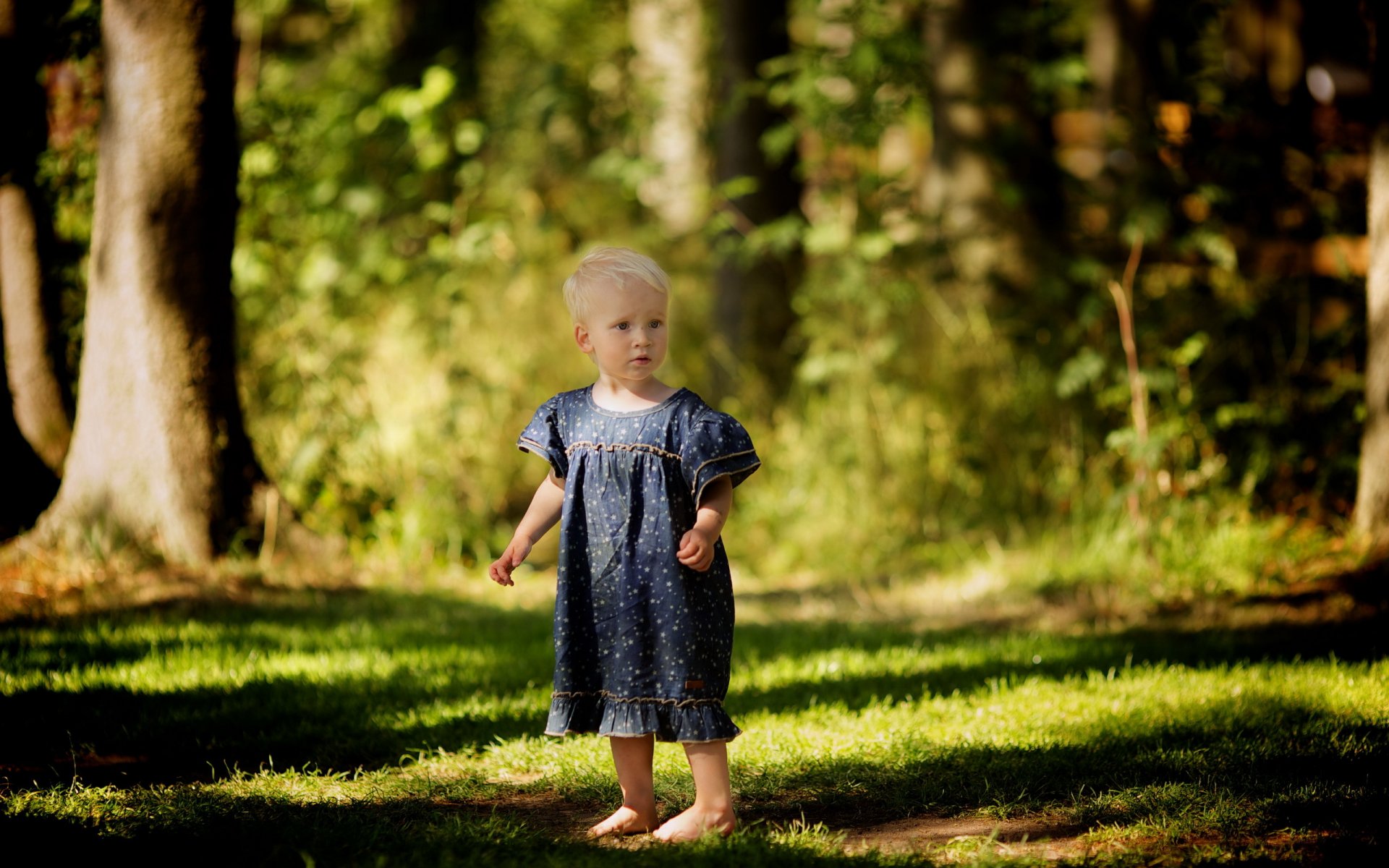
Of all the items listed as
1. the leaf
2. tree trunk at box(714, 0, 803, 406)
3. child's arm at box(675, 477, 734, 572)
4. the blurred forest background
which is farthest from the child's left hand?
tree trunk at box(714, 0, 803, 406)

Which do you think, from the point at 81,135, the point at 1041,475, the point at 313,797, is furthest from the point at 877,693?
the point at 81,135

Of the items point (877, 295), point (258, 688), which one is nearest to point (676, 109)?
point (877, 295)

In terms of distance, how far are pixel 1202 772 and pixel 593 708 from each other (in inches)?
74.8

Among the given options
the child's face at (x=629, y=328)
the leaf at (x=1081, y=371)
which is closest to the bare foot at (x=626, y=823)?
the child's face at (x=629, y=328)

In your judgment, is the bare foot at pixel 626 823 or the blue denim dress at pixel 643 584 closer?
the blue denim dress at pixel 643 584

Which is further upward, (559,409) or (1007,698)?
(559,409)

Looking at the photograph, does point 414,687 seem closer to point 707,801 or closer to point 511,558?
point 511,558

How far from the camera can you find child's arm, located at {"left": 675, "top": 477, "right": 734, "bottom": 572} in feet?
10.8

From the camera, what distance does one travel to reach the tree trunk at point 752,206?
10.3m

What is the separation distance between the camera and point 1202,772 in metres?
3.95

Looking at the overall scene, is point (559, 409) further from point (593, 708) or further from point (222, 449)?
point (222, 449)

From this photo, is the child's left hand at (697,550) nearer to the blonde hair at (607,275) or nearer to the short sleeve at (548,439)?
the short sleeve at (548,439)

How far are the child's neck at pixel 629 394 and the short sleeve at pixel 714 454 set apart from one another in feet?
0.53

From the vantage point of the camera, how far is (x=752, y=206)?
10664mm
